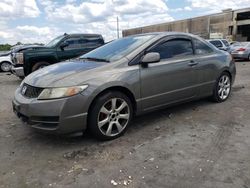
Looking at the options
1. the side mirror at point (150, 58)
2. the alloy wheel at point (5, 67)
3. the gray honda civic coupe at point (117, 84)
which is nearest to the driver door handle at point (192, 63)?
the gray honda civic coupe at point (117, 84)

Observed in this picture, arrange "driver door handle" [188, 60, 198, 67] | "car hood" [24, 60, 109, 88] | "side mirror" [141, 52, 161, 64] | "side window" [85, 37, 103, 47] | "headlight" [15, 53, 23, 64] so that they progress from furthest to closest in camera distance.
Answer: "side window" [85, 37, 103, 47] → "headlight" [15, 53, 23, 64] → "driver door handle" [188, 60, 198, 67] → "side mirror" [141, 52, 161, 64] → "car hood" [24, 60, 109, 88]

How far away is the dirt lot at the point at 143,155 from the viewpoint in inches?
117

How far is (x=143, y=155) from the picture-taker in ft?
11.6

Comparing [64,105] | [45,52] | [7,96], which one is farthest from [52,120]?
[45,52]

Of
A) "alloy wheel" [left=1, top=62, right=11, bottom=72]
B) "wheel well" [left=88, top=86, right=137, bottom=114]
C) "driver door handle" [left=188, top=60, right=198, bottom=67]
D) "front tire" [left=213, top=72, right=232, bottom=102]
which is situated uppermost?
"driver door handle" [left=188, top=60, right=198, bottom=67]

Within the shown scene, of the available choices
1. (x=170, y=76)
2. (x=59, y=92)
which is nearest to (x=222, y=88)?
(x=170, y=76)

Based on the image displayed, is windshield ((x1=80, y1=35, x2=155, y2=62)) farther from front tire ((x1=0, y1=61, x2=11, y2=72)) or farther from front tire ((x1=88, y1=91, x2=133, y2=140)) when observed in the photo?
front tire ((x1=0, y1=61, x2=11, y2=72))

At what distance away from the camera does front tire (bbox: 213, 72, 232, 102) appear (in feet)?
18.6

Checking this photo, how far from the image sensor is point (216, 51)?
5656 millimetres

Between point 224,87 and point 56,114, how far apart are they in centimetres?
381

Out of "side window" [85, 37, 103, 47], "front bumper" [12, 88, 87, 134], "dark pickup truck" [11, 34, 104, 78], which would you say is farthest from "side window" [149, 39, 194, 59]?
"side window" [85, 37, 103, 47]

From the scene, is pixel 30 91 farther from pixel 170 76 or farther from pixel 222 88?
pixel 222 88

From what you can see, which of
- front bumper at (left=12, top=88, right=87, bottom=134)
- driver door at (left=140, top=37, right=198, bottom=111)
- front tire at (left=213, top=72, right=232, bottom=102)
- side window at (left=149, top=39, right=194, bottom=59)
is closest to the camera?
front bumper at (left=12, top=88, right=87, bottom=134)

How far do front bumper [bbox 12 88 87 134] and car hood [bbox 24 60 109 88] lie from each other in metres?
0.23
